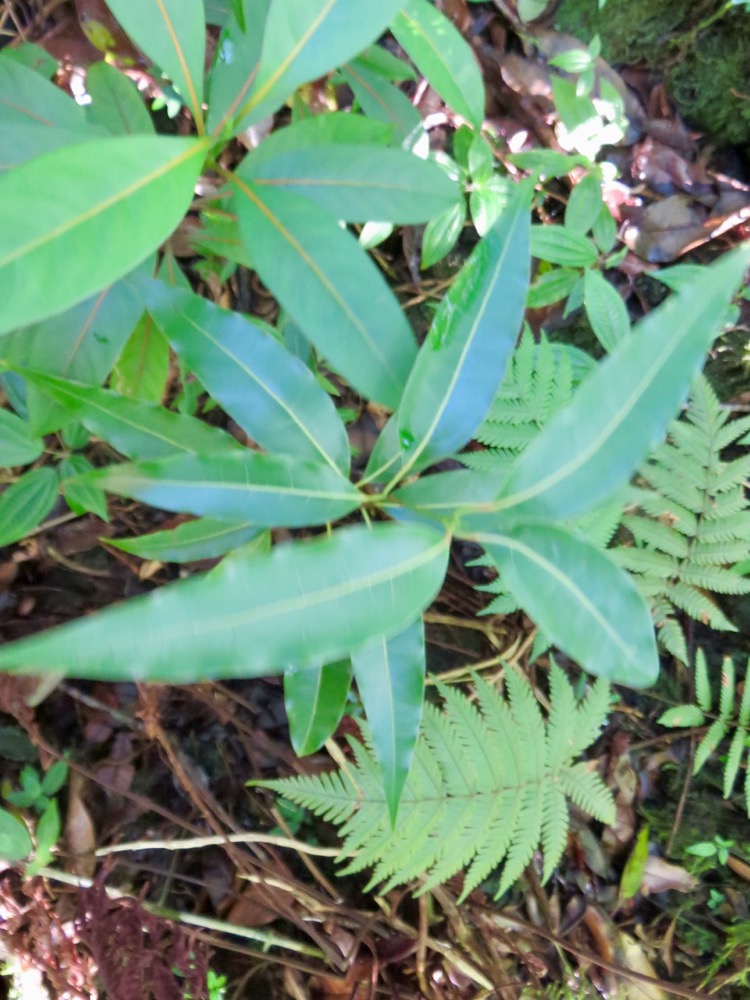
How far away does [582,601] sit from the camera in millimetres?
504

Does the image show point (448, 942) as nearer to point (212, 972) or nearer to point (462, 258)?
point (212, 972)

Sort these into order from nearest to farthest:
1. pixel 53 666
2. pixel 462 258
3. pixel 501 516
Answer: pixel 53 666 → pixel 501 516 → pixel 462 258

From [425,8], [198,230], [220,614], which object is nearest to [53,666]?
[220,614]

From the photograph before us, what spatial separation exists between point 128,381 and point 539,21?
130 centimetres

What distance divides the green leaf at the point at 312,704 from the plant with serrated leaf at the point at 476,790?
0.87 ft

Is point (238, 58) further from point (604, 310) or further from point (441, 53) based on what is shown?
point (604, 310)

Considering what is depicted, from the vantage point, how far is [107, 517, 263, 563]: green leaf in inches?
29.3

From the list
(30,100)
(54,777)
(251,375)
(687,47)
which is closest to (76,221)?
(251,375)

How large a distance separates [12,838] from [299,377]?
905mm

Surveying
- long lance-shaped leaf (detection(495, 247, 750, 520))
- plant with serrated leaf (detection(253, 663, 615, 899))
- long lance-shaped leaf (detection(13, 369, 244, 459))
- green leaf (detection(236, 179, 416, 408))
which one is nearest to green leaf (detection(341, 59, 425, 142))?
green leaf (detection(236, 179, 416, 408))

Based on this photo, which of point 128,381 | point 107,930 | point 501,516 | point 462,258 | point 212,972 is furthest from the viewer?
point 462,258

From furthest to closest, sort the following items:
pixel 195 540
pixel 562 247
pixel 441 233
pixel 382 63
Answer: pixel 562 247 < pixel 441 233 < pixel 382 63 < pixel 195 540

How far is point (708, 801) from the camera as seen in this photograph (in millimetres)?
1310

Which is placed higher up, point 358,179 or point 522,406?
point 358,179
